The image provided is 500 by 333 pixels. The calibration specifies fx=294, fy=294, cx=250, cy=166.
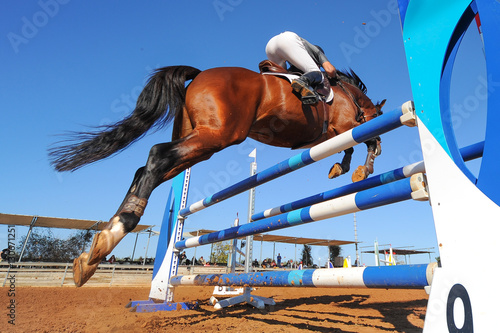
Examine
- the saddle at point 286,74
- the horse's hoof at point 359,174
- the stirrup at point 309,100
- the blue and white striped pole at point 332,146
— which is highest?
the saddle at point 286,74

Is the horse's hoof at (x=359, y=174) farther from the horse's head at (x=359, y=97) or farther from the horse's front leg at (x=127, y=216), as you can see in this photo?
the horse's front leg at (x=127, y=216)

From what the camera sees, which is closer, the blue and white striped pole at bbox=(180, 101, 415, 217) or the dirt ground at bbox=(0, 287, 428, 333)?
the blue and white striped pole at bbox=(180, 101, 415, 217)

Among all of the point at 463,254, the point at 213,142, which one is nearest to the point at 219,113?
the point at 213,142

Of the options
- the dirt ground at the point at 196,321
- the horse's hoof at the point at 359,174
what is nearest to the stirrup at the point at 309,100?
the horse's hoof at the point at 359,174

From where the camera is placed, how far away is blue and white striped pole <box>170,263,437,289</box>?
0.95m

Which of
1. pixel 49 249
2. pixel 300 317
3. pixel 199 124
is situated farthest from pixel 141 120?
pixel 49 249

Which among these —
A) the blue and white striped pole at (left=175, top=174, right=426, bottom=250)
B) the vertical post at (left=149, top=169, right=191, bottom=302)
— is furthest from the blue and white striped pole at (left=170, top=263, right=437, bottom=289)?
the vertical post at (left=149, top=169, right=191, bottom=302)

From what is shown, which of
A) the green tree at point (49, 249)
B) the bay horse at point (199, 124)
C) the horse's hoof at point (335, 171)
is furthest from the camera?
the green tree at point (49, 249)

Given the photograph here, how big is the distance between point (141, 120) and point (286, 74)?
1.02 metres

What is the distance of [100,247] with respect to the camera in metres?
1.08

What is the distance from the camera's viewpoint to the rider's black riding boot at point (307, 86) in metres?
1.88

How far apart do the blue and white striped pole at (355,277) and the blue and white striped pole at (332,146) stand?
20.8 inches

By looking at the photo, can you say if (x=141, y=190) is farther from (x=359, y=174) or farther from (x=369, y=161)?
(x=369, y=161)

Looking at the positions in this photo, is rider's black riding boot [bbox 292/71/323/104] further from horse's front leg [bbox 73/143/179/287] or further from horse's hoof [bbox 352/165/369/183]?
horse's front leg [bbox 73/143/179/287]
